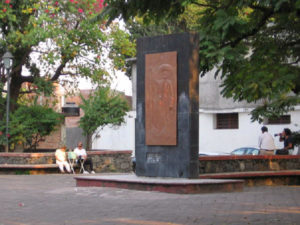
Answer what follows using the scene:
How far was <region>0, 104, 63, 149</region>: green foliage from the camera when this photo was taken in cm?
2595

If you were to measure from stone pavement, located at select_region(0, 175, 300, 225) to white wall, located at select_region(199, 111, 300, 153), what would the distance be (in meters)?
16.6

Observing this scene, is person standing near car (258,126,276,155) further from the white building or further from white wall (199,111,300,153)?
the white building

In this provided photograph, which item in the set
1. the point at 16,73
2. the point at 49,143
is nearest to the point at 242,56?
the point at 16,73

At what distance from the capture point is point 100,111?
104 ft

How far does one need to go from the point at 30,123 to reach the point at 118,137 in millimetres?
13058

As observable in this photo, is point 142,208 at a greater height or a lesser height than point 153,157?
lesser

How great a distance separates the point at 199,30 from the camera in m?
12.0

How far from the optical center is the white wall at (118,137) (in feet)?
125

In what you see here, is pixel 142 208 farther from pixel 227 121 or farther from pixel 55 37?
pixel 227 121

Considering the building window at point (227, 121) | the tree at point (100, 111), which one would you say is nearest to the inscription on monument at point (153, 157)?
the tree at point (100, 111)

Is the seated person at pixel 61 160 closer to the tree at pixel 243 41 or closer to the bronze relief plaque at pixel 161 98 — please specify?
the bronze relief plaque at pixel 161 98

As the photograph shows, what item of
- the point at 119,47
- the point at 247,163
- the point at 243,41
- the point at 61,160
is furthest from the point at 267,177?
the point at 119,47

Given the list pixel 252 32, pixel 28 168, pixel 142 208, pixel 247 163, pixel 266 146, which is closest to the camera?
pixel 142 208

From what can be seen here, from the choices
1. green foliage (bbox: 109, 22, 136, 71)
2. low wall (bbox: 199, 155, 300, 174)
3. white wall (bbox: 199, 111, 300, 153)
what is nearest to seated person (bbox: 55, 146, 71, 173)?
green foliage (bbox: 109, 22, 136, 71)
